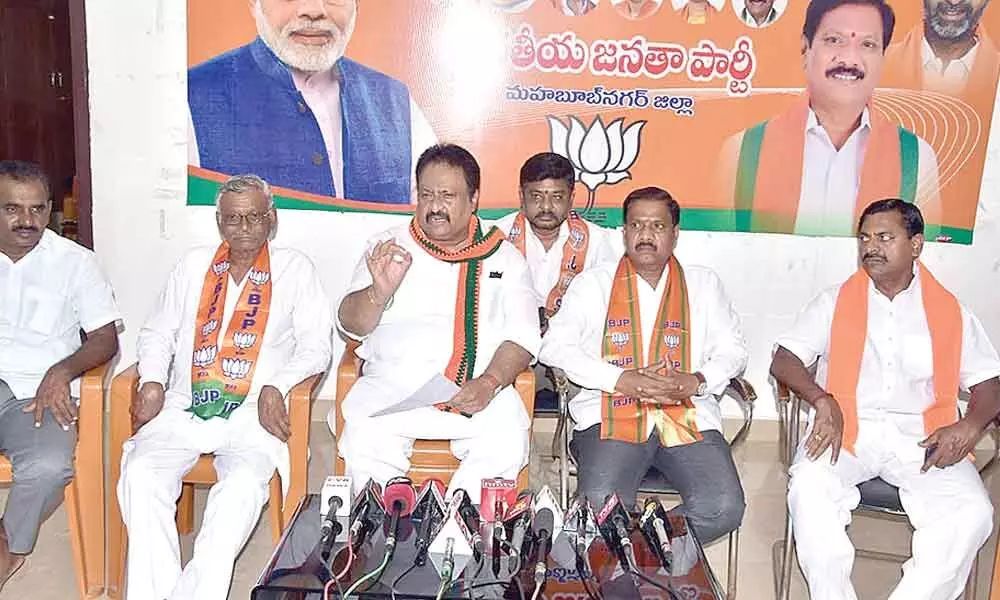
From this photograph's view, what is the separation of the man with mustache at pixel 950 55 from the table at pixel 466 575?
2.86m

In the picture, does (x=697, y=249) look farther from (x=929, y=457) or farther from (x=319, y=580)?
(x=319, y=580)

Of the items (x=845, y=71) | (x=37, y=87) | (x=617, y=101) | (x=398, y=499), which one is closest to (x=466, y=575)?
(x=398, y=499)

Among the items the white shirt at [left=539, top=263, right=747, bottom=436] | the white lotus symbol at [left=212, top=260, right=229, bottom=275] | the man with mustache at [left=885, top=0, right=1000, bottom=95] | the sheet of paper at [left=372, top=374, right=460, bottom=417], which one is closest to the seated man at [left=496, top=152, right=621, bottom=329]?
the white shirt at [left=539, top=263, right=747, bottom=436]

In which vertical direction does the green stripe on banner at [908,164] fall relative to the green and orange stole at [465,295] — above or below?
above

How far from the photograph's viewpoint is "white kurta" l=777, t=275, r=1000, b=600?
9.73 feet

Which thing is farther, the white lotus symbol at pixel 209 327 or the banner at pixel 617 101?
the banner at pixel 617 101

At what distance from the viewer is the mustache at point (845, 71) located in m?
4.48

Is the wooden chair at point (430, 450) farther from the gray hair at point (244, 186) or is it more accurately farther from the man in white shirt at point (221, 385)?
the gray hair at point (244, 186)

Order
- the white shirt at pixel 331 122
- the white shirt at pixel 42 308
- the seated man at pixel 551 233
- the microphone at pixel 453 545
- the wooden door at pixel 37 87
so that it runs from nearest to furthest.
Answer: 1. the microphone at pixel 453 545
2. the white shirt at pixel 42 308
3. the seated man at pixel 551 233
4. the white shirt at pixel 331 122
5. the wooden door at pixel 37 87

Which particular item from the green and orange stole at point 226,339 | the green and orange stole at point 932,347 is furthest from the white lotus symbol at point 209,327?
the green and orange stole at point 932,347

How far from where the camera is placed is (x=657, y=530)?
2627 mm

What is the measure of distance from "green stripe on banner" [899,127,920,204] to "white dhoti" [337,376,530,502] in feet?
7.72

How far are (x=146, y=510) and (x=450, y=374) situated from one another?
3.50 ft

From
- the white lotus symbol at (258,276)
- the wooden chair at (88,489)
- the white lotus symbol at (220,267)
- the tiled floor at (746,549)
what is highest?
the white lotus symbol at (220,267)
